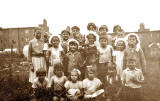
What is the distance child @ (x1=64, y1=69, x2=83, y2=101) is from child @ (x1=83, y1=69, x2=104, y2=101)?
0.15m

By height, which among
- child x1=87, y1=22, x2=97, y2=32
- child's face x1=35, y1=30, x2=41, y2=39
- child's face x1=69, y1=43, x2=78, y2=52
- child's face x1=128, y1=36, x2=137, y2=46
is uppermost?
child x1=87, y1=22, x2=97, y2=32

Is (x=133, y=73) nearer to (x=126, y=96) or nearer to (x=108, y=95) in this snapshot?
(x=126, y=96)

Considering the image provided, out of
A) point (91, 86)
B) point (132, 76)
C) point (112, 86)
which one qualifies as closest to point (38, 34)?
point (91, 86)

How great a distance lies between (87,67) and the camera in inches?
221

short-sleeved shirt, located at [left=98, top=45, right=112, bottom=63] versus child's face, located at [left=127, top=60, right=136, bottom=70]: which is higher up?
short-sleeved shirt, located at [left=98, top=45, right=112, bottom=63]

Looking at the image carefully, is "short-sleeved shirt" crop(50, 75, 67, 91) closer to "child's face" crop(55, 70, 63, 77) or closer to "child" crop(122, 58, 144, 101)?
"child's face" crop(55, 70, 63, 77)

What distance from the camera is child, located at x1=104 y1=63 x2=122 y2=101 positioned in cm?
570

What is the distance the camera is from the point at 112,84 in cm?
684

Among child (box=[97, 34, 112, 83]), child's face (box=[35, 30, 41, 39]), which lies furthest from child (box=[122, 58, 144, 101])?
child's face (box=[35, 30, 41, 39])

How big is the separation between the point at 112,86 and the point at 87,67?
60.3 inches

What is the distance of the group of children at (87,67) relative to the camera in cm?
537

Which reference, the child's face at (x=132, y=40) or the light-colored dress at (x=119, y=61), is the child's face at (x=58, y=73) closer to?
the light-colored dress at (x=119, y=61)

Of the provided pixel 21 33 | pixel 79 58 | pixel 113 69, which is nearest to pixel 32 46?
pixel 79 58

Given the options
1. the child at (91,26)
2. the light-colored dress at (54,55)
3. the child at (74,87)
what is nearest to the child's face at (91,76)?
the child at (74,87)
